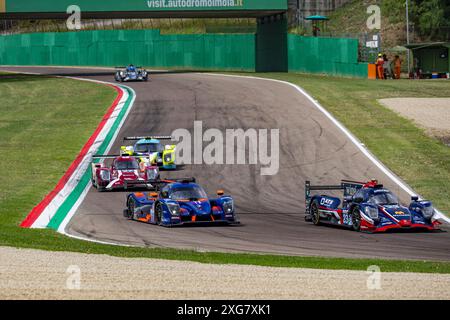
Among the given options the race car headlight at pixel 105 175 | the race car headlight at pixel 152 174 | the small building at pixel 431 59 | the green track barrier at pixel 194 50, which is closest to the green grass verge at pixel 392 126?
the green track barrier at pixel 194 50

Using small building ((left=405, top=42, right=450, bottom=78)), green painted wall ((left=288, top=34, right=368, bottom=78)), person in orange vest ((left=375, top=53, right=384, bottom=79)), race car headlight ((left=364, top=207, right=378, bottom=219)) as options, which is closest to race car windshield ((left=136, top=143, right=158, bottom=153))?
race car headlight ((left=364, top=207, right=378, bottom=219))

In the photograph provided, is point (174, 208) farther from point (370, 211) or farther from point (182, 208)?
point (370, 211)

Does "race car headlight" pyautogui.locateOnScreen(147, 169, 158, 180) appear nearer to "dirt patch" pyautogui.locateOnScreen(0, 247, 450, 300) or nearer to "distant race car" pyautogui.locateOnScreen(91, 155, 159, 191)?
"distant race car" pyautogui.locateOnScreen(91, 155, 159, 191)

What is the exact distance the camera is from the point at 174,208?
25953mm

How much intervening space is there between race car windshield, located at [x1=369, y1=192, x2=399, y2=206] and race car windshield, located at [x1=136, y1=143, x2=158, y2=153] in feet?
41.8

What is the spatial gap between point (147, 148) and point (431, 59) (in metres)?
39.0

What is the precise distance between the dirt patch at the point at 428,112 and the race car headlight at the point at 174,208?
19.0m

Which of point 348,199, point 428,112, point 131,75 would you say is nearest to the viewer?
point 348,199

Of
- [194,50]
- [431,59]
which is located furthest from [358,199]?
[194,50]

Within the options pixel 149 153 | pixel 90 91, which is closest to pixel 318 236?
pixel 149 153

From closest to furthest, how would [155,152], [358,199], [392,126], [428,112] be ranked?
[358,199]
[155,152]
[392,126]
[428,112]

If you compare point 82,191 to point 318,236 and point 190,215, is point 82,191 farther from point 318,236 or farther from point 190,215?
point 318,236

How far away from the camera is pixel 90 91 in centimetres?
6134
